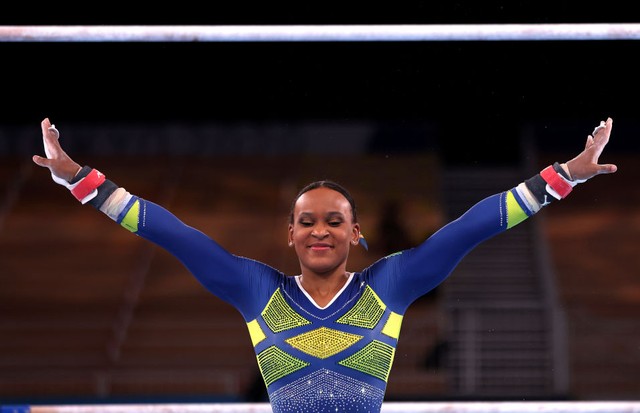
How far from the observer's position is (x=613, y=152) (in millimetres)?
15695

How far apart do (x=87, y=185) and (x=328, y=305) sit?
3.20 feet

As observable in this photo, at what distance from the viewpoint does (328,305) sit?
127 inches

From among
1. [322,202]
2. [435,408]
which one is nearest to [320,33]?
[322,202]

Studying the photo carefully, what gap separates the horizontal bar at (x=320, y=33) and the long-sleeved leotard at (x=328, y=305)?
33.2 inches

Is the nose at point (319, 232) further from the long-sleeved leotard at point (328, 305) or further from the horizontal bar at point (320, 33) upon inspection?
the horizontal bar at point (320, 33)

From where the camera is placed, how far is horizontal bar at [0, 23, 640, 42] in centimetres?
367

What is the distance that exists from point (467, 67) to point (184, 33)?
587 centimetres

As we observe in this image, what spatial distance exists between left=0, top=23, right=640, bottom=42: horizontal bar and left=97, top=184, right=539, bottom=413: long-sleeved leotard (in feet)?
2.77

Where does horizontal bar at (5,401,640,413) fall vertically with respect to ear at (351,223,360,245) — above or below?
below

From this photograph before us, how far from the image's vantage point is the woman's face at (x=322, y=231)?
10.6 feet

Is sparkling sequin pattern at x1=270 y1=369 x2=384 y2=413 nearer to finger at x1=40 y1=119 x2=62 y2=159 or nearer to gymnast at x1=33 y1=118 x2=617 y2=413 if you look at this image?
gymnast at x1=33 y1=118 x2=617 y2=413

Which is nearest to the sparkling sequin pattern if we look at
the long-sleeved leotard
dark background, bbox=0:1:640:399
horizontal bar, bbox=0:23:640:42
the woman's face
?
the long-sleeved leotard
